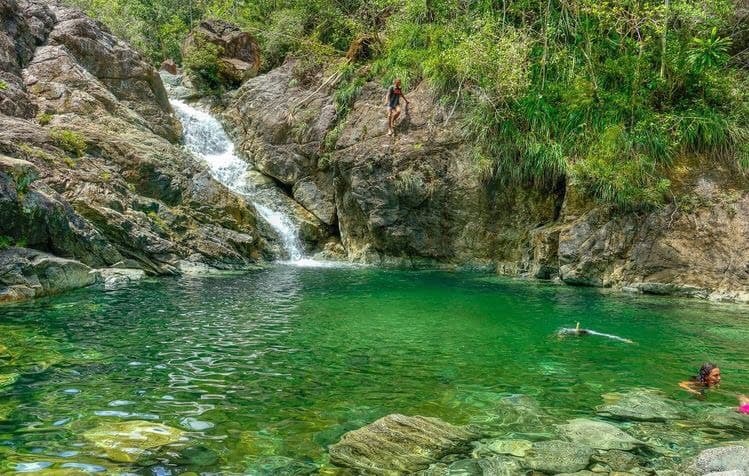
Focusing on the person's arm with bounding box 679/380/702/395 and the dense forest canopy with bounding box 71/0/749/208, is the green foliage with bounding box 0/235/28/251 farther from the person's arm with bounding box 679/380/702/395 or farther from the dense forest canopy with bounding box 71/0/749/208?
the dense forest canopy with bounding box 71/0/749/208

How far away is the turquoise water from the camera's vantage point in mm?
5016

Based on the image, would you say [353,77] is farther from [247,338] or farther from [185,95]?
[247,338]

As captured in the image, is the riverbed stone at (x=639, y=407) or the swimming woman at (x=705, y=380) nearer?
the riverbed stone at (x=639, y=407)

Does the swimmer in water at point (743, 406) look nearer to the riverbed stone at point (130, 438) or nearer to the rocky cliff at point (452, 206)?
the riverbed stone at point (130, 438)

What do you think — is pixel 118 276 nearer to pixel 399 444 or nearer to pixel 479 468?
pixel 399 444

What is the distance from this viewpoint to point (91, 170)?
1717cm

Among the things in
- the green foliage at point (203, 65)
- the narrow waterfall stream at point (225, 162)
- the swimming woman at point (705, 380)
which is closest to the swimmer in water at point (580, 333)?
the swimming woman at point (705, 380)

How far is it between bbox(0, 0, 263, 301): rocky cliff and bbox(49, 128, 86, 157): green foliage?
0.04 meters

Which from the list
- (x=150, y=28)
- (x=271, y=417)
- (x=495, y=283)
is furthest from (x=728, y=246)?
(x=150, y=28)

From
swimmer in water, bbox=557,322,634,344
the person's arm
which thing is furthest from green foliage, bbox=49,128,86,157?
the person's arm

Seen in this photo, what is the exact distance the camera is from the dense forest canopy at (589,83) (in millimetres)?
16141

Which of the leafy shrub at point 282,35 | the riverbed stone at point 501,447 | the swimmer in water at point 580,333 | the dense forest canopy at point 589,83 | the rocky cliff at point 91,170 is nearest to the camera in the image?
the riverbed stone at point 501,447

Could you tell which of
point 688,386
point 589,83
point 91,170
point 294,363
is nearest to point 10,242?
point 91,170

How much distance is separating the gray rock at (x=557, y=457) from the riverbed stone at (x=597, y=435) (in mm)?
185
